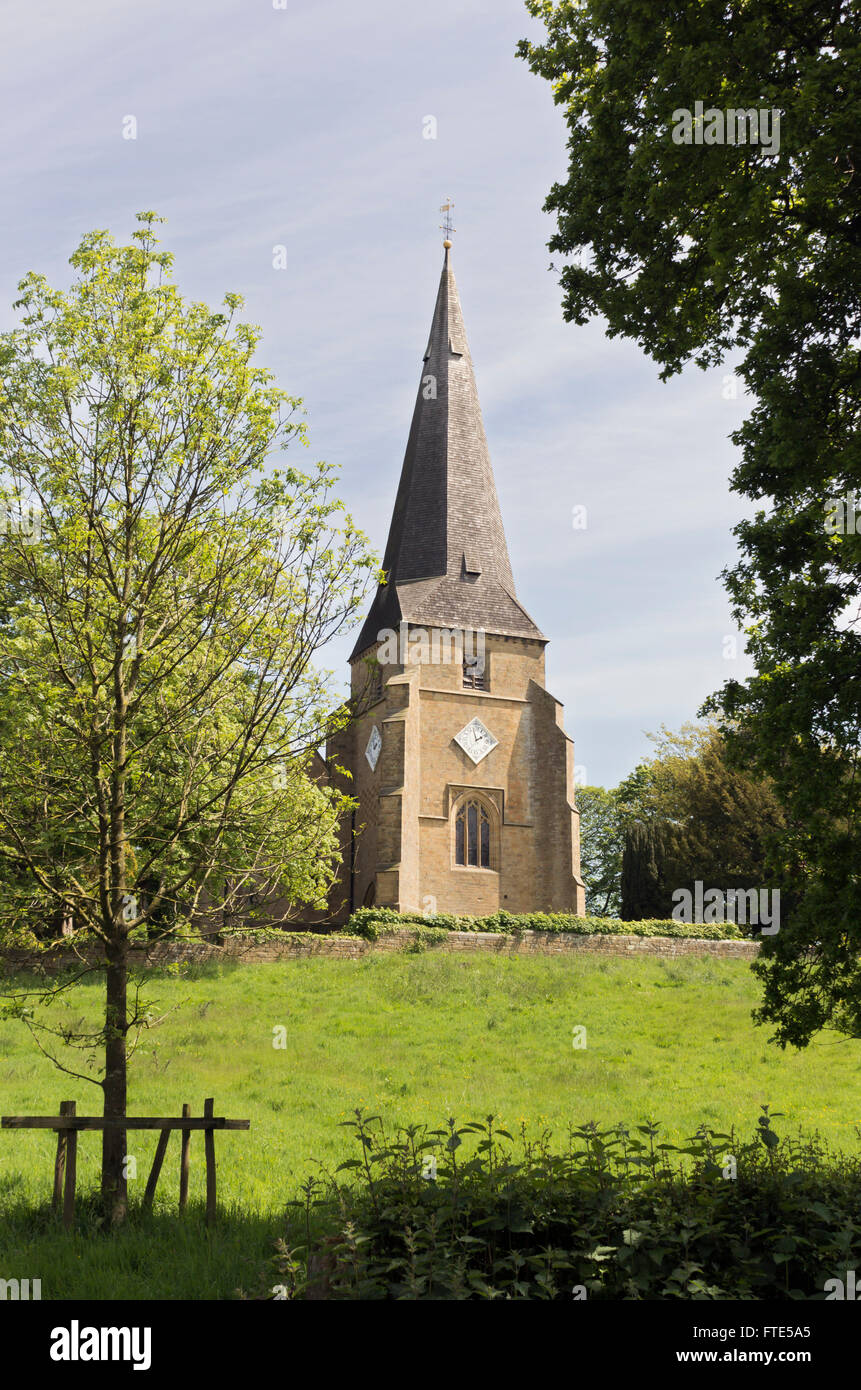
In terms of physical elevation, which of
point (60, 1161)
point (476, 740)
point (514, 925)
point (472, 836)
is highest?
point (476, 740)

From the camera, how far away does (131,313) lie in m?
8.54

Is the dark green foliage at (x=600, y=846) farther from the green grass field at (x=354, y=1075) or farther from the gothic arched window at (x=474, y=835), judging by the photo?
the green grass field at (x=354, y=1075)

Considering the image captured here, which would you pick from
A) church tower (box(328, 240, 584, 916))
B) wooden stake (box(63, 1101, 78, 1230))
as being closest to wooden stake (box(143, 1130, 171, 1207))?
wooden stake (box(63, 1101, 78, 1230))

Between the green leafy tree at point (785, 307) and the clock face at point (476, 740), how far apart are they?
2893 cm

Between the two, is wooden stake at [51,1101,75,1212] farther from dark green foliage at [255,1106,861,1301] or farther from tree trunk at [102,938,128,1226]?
dark green foliage at [255,1106,861,1301]

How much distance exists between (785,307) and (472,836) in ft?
101

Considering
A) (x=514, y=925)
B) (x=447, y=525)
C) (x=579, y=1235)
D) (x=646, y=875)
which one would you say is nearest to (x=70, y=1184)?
(x=579, y=1235)

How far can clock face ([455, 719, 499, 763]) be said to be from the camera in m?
38.3

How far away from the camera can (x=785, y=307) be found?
806cm

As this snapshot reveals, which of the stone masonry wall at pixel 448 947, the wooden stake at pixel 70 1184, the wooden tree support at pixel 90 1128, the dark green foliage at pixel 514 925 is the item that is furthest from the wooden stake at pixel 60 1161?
the dark green foliage at pixel 514 925

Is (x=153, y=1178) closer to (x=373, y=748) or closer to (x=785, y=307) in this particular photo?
(x=785, y=307)
